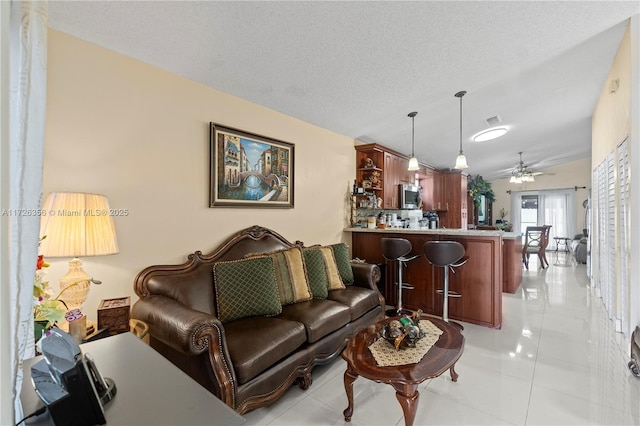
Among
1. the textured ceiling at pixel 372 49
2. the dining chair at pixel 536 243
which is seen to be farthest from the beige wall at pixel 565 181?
the textured ceiling at pixel 372 49

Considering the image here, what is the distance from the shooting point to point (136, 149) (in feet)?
7.18

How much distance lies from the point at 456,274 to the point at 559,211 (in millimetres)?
7925

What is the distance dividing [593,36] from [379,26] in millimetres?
2068

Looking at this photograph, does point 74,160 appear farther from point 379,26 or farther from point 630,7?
point 630,7

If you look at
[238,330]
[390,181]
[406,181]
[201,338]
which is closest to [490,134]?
[406,181]

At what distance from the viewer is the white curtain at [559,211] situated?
8750 millimetres

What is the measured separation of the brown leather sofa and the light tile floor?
0.60 feet

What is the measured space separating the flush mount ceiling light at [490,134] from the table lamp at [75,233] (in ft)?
17.3

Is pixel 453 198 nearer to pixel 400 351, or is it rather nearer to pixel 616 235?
pixel 616 235

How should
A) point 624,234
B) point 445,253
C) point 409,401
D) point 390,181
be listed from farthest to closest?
point 390,181, point 445,253, point 624,234, point 409,401

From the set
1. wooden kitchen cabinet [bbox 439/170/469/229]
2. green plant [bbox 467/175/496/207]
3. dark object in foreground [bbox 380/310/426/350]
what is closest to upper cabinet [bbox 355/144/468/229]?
wooden kitchen cabinet [bbox 439/170/469/229]

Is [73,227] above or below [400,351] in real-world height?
above

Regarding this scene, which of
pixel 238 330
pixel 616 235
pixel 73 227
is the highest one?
pixel 73 227

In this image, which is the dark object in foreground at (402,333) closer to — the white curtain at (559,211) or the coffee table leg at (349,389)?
the coffee table leg at (349,389)
